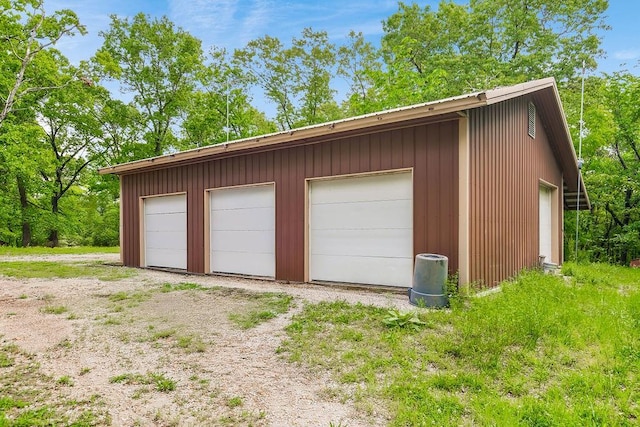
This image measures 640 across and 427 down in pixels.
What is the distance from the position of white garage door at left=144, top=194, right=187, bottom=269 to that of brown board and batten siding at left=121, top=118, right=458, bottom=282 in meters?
0.24

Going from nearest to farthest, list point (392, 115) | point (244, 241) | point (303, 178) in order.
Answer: point (392, 115) < point (303, 178) < point (244, 241)

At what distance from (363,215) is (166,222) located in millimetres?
5218

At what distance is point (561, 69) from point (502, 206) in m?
12.6

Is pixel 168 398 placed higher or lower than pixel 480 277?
lower

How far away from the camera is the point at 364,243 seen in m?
5.61

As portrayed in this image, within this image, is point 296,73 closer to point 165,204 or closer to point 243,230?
point 165,204

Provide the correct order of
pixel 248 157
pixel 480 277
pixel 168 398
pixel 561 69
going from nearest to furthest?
pixel 168 398
pixel 480 277
pixel 248 157
pixel 561 69

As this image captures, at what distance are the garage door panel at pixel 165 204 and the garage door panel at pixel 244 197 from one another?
3.63 feet

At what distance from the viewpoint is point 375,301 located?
4574mm

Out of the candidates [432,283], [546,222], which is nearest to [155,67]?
[546,222]

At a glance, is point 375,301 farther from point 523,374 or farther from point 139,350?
point 139,350

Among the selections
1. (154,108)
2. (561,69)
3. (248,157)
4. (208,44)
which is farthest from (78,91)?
(561,69)

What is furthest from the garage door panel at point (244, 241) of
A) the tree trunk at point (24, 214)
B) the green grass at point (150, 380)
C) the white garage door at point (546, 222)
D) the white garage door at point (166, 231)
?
the tree trunk at point (24, 214)

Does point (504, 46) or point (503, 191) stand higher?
point (504, 46)
